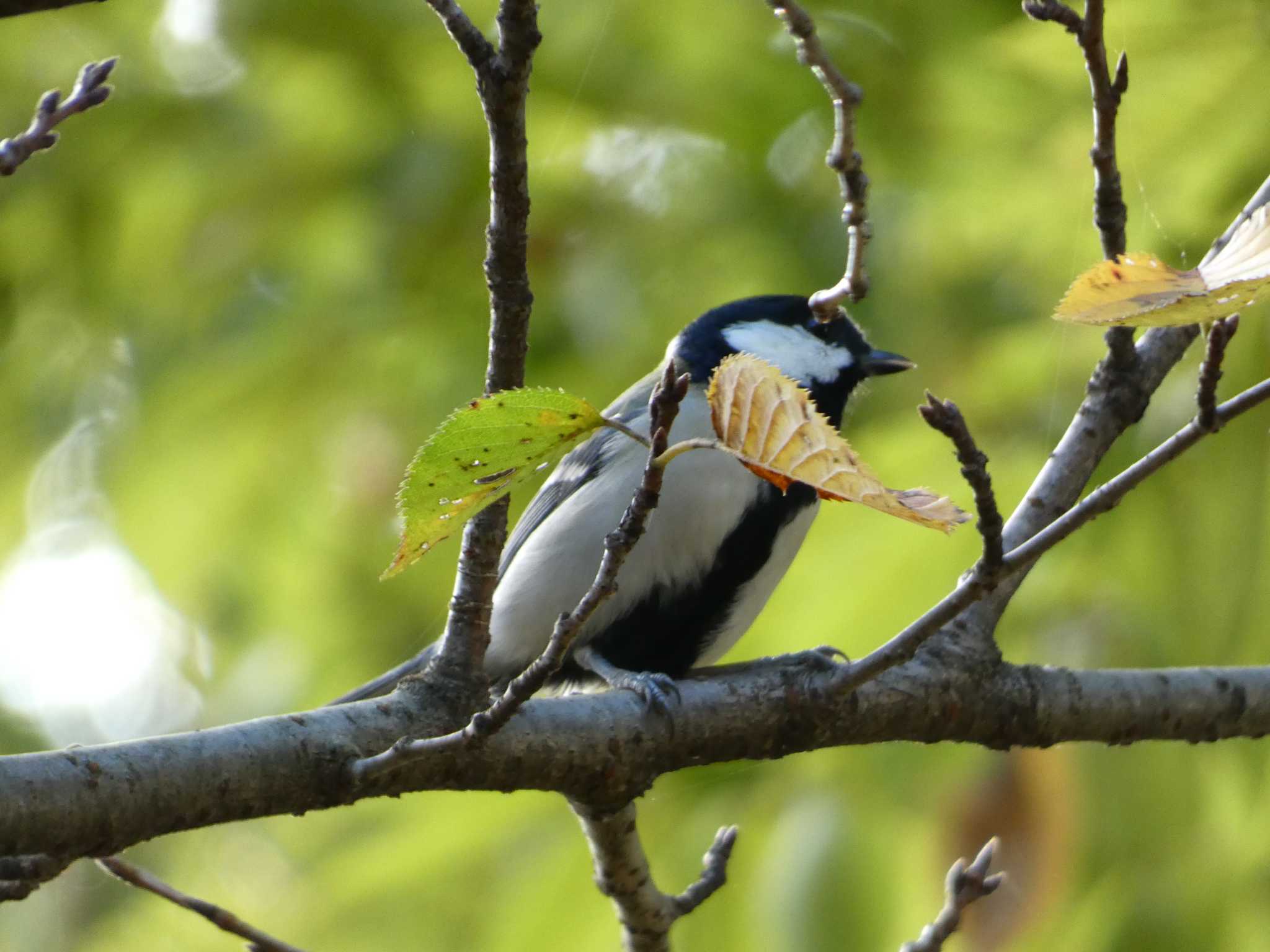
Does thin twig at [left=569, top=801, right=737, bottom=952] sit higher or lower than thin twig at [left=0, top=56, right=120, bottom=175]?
lower

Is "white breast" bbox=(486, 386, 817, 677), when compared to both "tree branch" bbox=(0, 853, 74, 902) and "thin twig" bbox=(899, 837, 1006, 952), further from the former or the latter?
"tree branch" bbox=(0, 853, 74, 902)

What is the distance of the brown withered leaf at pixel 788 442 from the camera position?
77 cm

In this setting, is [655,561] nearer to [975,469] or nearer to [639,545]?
[639,545]

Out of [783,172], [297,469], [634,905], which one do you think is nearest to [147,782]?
[634,905]

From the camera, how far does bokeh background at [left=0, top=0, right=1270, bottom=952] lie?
5.52 feet

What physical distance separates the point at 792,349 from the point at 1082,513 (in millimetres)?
1182

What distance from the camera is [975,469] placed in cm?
79

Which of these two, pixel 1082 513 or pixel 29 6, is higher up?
pixel 29 6

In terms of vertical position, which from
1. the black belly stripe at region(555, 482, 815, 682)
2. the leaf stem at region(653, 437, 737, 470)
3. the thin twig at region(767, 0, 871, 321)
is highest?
the thin twig at region(767, 0, 871, 321)

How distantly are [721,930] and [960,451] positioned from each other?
3.86 ft

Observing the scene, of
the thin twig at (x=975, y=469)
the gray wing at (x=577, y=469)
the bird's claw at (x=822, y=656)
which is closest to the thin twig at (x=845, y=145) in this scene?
the thin twig at (x=975, y=469)

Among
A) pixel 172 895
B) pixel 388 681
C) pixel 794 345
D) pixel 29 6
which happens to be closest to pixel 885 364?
pixel 794 345

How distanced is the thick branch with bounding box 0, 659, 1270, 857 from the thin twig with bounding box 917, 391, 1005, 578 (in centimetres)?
32

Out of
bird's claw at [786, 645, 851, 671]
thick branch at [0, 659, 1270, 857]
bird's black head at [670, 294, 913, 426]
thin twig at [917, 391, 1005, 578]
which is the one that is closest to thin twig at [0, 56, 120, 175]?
thick branch at [0, 659, 1270, 857]
